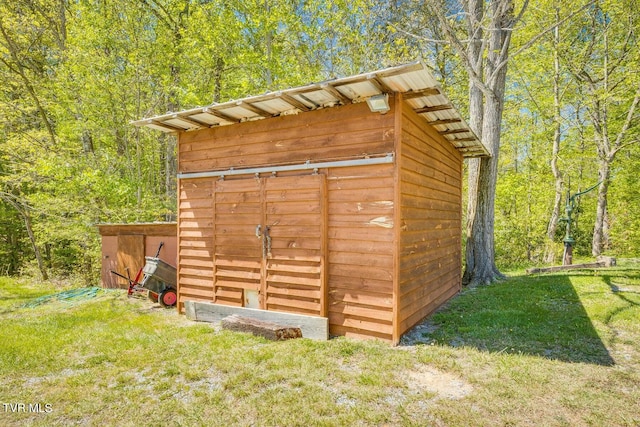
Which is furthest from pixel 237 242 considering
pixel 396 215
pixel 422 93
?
pixel 422 93

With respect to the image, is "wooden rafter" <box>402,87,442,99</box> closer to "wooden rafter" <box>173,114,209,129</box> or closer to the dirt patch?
the dirt patch

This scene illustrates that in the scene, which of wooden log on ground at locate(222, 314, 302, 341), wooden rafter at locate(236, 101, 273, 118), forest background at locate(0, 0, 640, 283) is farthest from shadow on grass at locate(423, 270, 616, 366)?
forest background at locate(0, 0, 640, 283)

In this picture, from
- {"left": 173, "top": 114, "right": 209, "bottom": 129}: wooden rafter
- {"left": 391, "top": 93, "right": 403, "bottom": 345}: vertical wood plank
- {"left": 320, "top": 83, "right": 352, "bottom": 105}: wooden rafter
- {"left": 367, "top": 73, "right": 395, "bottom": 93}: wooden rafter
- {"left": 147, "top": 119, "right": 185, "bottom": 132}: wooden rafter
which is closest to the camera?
{"left": 367, "top": 73, "right": 395, "bottom": 93}: wooden rafter

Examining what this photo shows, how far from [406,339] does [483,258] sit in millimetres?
4702

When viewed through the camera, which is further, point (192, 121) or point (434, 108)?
point (192, 121)

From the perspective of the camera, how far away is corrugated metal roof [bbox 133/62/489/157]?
367 cm

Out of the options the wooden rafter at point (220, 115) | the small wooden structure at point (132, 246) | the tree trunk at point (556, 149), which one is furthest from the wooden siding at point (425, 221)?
the tree trunk at point (556, 149)

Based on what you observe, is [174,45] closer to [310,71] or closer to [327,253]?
[310,71]

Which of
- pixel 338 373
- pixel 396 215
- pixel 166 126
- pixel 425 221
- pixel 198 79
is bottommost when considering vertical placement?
pixel 338 373

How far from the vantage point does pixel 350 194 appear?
174 inches

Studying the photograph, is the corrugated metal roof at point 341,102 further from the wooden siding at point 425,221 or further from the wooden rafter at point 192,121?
the wooden siding at point 425,221

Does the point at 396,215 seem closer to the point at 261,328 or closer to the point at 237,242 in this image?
the point at 261,328

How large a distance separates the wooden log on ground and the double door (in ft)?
1.02

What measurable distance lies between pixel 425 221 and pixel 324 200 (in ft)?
5.46
